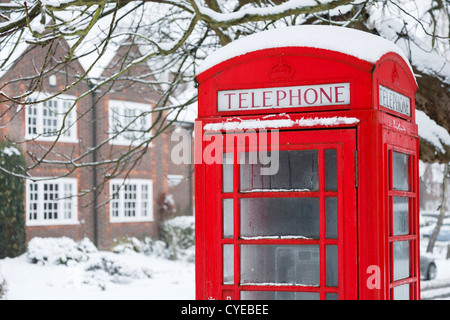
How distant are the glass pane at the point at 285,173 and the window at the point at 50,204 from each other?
18.2 meters

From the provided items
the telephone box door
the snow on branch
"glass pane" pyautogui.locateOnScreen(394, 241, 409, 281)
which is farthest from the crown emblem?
the snow on branch

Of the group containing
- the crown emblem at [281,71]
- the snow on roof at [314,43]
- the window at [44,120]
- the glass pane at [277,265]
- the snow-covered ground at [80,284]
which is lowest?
the snow-covered ground at [80,284]

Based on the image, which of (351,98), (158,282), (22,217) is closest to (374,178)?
(351,98)

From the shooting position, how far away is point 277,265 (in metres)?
4.25

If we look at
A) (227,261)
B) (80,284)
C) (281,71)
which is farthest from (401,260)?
(80,284)

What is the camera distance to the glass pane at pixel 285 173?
410cm

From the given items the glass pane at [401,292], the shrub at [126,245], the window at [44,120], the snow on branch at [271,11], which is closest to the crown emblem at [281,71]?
the glass pane at [401,292]

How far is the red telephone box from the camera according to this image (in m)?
3.89

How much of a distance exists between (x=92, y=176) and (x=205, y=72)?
19.4m

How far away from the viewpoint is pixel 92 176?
75.9ft

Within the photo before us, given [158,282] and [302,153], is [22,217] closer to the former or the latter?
[158,282]

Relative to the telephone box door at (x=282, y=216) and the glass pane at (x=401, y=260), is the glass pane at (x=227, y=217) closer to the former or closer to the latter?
the telephone box door at (x=282, y=216)

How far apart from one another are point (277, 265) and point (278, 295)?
0.21 metres

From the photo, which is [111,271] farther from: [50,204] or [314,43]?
[314,43]
